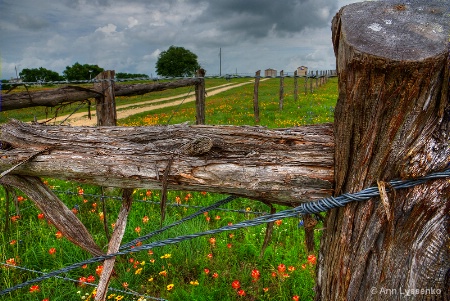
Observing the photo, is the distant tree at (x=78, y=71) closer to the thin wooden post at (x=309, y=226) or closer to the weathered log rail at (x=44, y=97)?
the weathered log rail at (x=44, y=97)

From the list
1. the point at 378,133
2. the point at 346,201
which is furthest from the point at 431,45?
the point at 346,201

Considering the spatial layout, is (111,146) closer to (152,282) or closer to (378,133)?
(378,133)

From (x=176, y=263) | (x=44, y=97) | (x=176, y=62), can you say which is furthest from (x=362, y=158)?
(x=176, y=62)

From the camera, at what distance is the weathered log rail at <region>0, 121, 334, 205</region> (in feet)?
4.79

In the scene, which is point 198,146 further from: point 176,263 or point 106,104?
point 106,104

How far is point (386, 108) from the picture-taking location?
1186mm

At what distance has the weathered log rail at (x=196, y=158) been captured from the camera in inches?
57.4

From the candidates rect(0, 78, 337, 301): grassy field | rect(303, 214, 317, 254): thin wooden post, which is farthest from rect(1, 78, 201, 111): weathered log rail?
rect(303, 214, 317, 254): thin wooden post

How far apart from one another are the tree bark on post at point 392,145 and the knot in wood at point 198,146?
49cm

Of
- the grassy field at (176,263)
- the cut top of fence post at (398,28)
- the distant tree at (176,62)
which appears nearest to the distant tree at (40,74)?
the distant tree at (176,62)

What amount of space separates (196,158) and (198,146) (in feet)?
0.20

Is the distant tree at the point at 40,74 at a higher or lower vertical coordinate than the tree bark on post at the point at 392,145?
higher

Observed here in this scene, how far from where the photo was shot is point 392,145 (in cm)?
122

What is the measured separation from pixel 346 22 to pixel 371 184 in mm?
548
